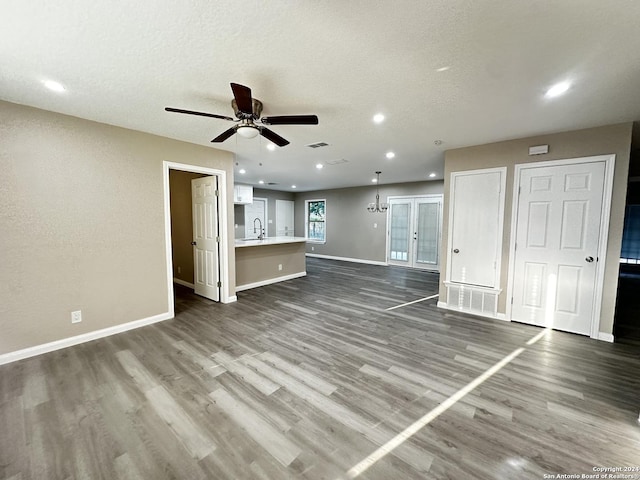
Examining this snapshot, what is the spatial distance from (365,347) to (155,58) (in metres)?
3.29

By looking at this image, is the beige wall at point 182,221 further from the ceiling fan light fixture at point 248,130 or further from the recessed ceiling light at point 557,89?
the recessed ceiling light at point 557,89

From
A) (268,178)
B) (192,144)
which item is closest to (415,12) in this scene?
(192,144)

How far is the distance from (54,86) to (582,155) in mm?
5747

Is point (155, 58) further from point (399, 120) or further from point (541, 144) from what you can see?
point (541, 144)

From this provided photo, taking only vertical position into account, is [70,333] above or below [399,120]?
below

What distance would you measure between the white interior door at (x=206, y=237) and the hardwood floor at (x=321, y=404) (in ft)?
4.06

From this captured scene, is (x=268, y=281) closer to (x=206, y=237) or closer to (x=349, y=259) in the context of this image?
(x=206, y=237)

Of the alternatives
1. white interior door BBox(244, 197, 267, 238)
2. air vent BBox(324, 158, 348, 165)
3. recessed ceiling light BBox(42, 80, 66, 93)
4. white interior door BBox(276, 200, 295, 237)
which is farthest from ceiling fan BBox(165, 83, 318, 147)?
white interior door BBox(276, 200, 295, 237)

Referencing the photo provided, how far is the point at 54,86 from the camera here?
226 centimetres

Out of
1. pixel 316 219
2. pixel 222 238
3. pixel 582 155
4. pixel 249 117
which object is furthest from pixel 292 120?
pixel 316 219

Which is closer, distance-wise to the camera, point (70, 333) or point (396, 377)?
point (396, 377)

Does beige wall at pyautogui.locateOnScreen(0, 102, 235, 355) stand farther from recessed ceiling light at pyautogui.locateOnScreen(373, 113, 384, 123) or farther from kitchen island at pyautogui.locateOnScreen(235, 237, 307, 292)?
recessed ceiling light at pyautogui.locateOnScreen(373, 113, 384, 123)

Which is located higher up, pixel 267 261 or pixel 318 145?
pixel 318 145

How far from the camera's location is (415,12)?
1.45 metres
